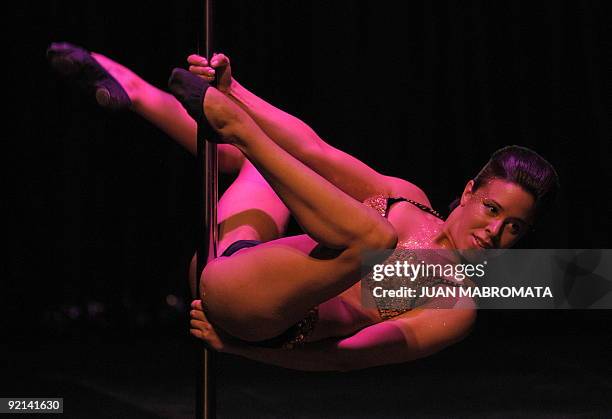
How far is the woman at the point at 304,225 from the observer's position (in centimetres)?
134

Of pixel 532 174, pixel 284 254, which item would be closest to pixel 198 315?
pixel 284 254

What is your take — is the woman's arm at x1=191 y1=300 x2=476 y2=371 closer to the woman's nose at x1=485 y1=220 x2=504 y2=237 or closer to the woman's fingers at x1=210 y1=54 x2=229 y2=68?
the woman's nose at x1=485 y1=220 x2=504 y2=237

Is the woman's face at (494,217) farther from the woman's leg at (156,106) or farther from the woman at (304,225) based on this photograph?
the woman's leg at (156,106)

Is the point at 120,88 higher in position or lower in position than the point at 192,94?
higher

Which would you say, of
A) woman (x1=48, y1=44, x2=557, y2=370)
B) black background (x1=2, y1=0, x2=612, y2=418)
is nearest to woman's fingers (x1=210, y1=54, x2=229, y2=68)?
woman (x1=48, y1=44, x2=557, y2=370)

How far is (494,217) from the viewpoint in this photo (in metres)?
1.86

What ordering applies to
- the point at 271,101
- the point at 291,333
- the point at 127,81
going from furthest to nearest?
the point at 271,101 < the point at 127,81 < the point at 291,333

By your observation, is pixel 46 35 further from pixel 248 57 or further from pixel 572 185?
pixel 572 185

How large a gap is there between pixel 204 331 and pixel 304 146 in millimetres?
570

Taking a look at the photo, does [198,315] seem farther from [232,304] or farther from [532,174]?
[532,174]

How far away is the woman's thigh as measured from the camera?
1.40 metres

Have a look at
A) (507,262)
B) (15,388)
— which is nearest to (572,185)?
(507,262)

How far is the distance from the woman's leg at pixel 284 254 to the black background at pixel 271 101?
5.59 feet

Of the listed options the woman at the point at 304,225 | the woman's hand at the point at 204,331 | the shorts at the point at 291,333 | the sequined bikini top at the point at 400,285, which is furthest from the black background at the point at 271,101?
the woman's hand at the point at 204,331
